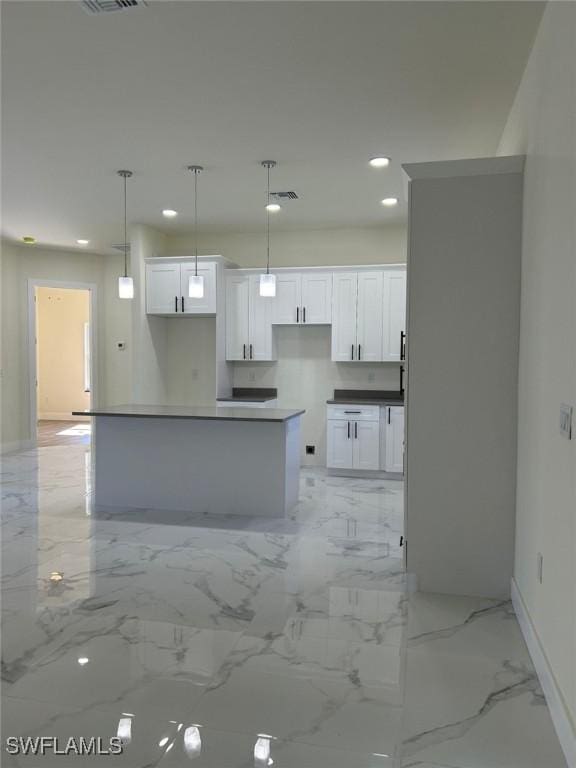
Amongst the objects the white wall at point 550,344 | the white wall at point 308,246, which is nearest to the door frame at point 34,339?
the white wall at point 308,246

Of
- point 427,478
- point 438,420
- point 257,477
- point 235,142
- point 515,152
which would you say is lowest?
point 257,477

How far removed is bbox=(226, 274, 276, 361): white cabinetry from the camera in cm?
659

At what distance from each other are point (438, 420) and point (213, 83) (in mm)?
2310

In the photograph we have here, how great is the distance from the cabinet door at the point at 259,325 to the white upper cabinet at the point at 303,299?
93 mm

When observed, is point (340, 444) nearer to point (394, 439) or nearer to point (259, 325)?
point (394, 439)

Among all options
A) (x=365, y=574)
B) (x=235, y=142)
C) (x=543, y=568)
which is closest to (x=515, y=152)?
(x=235, y=142)

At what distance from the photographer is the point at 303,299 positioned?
254 inches

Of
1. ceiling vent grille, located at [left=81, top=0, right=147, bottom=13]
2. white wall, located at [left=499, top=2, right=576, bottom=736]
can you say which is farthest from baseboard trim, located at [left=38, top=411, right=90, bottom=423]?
white wall, located at [left=499, top=2, right=576, bottom=736]

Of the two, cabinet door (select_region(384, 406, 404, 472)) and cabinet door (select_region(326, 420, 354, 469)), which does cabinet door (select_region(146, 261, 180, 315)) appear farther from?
cabinet door (select_region(384, 406, 404, 472))

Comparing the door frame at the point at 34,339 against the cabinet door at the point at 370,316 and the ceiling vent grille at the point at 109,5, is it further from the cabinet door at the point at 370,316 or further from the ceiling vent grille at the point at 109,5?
the ceiling vent grille at the point at 109,5

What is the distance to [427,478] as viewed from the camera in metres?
3.16

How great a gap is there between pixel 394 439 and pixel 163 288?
10.3 ft

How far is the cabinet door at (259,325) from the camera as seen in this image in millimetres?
6569

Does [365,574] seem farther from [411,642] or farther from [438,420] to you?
[438,420]
